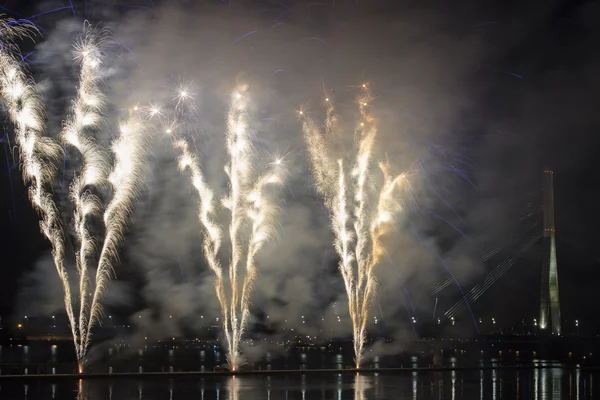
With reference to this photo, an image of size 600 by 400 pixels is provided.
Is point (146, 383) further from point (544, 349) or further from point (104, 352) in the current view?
point (544, 349)

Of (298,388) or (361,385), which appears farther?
(361,385)

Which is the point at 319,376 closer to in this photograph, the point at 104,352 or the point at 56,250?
the point at 56,250

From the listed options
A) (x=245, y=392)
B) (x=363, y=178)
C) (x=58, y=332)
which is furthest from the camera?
(x=58, y=332)

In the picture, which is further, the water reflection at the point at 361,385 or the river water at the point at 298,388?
the water reflection at the point at 361,385

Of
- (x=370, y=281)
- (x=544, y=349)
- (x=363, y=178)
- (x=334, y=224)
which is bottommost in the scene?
(x=544, y=349)

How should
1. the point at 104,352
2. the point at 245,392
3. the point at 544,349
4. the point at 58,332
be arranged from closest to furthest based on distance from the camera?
1. the point at 245,392
2. the point at 104,352
3. the point at 544,349
4. the point at 58,332

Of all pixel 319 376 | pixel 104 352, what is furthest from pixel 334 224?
pixel 104 352

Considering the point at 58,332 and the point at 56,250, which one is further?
the point at 58,332

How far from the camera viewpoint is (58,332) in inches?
3462

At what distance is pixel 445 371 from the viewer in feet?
153

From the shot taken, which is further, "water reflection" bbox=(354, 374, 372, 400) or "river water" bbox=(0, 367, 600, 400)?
"water reflection" bbox=(354, 374, 372, 400)

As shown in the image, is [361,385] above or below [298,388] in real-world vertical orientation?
below

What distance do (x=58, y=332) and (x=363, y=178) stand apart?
66878mm

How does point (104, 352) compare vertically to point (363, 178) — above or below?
below
